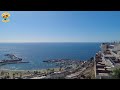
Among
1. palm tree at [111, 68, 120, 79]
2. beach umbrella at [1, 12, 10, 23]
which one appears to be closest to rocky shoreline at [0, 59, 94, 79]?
palm tree at [111, 68, 120, 79]

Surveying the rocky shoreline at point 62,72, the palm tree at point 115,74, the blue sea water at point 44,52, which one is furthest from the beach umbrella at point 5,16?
the palm tree at point 115,74

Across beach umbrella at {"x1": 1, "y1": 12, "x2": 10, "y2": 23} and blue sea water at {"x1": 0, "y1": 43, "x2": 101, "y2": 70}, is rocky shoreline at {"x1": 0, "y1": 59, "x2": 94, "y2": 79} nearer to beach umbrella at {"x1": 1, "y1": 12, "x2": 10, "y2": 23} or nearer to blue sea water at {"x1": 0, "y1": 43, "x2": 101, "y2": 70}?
blue sea water at {"x1": 0, "y1": 43, "x2": 101, "y2": 70}

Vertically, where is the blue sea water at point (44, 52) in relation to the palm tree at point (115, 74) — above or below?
above

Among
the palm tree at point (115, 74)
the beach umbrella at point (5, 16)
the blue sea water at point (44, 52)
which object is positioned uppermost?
the beach umbrella at point (5, 16)

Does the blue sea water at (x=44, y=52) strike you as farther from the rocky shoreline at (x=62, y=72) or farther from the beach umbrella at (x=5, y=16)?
the beach umbrella at (x=5, y=16)

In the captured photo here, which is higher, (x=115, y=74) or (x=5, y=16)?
(x=5, y=16)

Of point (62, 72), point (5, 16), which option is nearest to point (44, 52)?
point (62, 72)

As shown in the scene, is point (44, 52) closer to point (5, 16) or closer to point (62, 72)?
point (62, 72)
